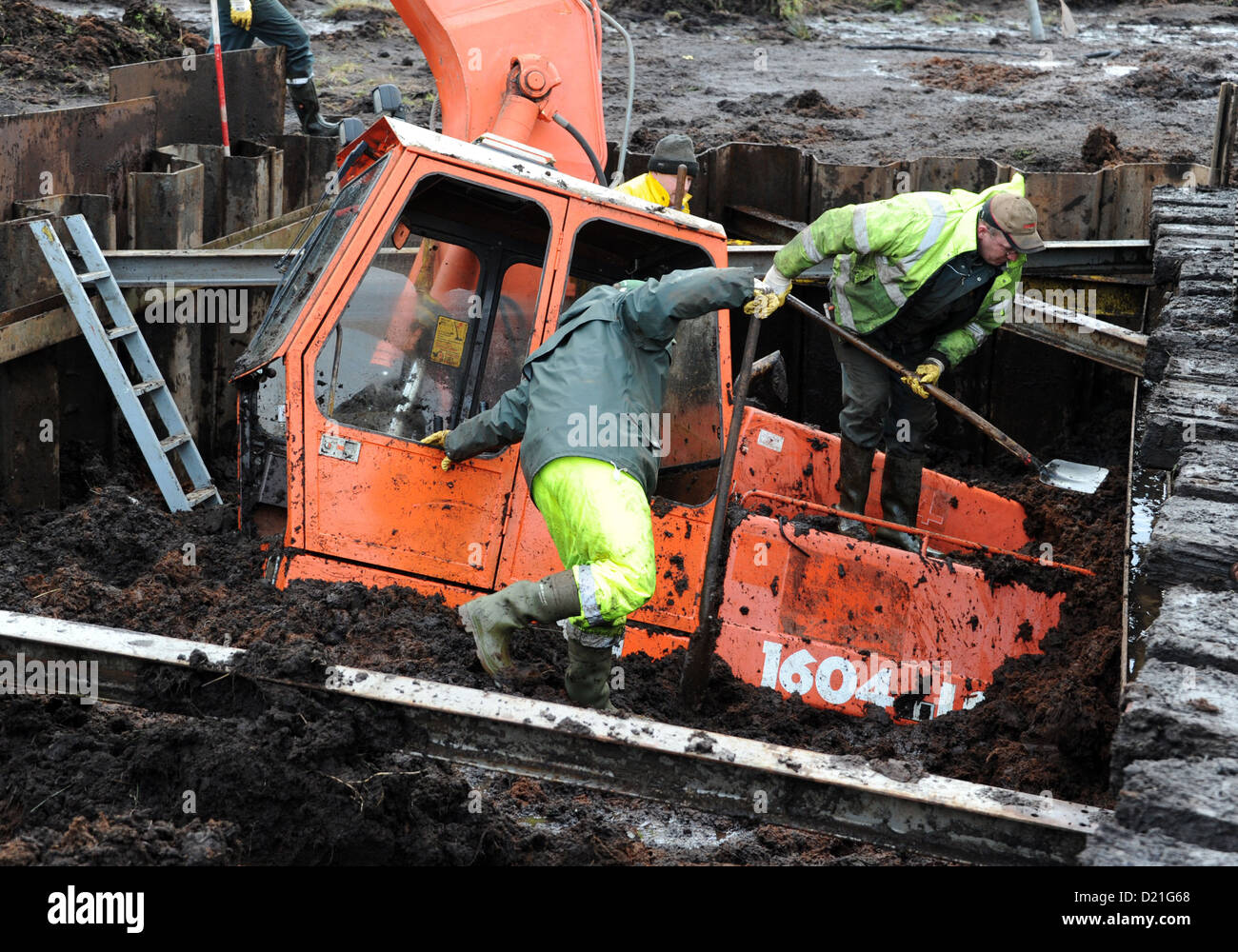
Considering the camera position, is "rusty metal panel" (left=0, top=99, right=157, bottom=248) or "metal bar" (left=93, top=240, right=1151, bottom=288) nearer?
"metal bar" (left=93, top=240, right=1151, bottom=288)

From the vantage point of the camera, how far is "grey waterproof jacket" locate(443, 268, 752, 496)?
14.0 ft

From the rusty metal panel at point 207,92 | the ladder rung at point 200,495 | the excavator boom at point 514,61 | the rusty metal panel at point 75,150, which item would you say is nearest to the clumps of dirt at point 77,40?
the rusty metal panel at point 207,92

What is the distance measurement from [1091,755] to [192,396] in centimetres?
516

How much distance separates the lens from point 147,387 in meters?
6.39

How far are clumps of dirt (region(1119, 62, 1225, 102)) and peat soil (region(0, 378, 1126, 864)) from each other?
420 inches

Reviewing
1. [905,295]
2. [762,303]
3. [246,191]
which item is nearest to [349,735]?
[762,303]

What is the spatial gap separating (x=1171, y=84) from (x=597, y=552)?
13.3 meters

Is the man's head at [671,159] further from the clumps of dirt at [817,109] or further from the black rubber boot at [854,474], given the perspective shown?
the clumps of dirt at [817,109]

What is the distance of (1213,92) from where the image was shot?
14438 mm

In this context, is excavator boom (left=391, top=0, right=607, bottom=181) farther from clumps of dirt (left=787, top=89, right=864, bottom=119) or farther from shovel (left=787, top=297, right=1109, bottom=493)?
clumps of dirt (left=787, top=89, right=864, bottom=119)

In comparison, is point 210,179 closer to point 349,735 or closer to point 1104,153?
point 349,735

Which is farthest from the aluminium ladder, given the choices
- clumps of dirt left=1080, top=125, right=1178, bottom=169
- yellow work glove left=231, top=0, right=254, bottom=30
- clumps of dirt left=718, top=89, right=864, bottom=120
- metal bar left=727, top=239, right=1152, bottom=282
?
clumps of dirt left=718, top=89, right=864, bottom=120

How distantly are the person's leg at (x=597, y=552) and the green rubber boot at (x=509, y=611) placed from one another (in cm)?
7
